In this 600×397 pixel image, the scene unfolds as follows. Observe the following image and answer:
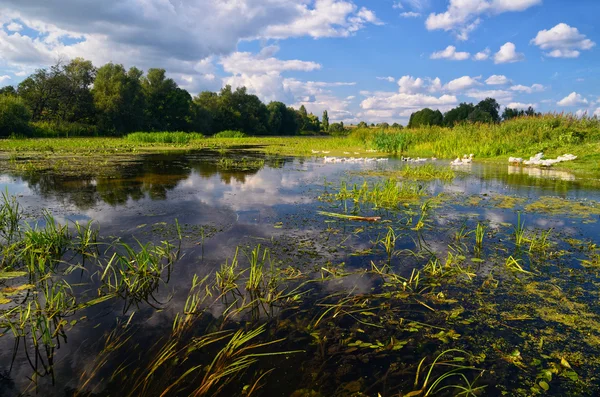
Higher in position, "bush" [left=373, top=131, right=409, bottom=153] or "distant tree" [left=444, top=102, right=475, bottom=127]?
"distant tree" [left=444, top=102, right=475, bottom=127]

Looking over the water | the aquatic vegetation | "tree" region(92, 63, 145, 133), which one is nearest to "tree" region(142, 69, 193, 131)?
"tree" region(92, 63, 145, 133)

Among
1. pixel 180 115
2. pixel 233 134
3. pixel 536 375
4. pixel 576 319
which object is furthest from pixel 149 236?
pixel 180 115

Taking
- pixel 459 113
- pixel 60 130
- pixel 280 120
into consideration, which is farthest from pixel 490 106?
pixel 60 130

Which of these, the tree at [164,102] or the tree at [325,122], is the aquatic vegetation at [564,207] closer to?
the tree at [164,102]

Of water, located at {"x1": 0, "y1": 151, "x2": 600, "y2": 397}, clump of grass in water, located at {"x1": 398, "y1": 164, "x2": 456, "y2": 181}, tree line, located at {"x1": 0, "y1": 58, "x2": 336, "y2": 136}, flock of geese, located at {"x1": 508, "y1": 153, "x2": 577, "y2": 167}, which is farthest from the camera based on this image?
tree line, located at {"x1": 0, "y1": 58, "x2": 336, "y2": 136}

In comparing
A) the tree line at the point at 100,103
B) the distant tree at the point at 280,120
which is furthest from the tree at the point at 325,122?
the tree line at the point at 100,103

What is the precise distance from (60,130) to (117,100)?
32.8 ft

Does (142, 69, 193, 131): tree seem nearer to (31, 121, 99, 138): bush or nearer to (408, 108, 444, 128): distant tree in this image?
(31, 121, 99, 138): bush

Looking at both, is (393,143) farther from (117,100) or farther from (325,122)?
(325,122)

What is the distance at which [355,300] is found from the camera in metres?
3.48

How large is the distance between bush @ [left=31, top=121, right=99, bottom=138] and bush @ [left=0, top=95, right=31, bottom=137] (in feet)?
4.76

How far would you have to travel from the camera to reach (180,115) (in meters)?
62.3

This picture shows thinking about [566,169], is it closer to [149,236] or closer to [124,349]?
[149,236]

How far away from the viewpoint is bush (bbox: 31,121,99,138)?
3406 centimetres
